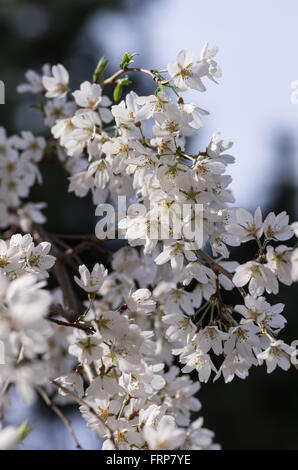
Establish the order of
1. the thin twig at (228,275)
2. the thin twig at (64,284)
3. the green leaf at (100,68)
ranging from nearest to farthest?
the thin twig at (228,275) < the green leaf at (100,68) < the thin twig at (64,284)

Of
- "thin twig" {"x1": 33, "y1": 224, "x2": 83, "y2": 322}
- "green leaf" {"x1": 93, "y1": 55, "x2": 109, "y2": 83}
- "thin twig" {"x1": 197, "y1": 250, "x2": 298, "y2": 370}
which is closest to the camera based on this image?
"thin twig" {"x1": 197, "y1": 250, "x2": 298, "y2": 370}

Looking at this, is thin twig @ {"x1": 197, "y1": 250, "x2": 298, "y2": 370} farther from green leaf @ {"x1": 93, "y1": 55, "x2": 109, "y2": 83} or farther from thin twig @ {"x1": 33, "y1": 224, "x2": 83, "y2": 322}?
green leaf @ {"x1": 93, "y1": 55, "x2": 109, "y2": 83}

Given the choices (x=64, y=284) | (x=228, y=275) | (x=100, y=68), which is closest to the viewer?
(x=228, y=275)

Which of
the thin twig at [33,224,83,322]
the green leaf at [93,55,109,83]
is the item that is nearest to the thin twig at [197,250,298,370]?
the thin twig at [33,224,83,322]

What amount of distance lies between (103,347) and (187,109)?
0.58 m

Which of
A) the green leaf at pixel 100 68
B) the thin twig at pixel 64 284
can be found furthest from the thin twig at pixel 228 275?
the green leaf at pixel 100 68

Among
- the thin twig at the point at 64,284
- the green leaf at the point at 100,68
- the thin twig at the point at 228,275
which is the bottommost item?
the thin twig at the point at 64,284

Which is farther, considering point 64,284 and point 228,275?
point 64,284

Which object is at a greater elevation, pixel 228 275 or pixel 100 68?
pixel 100 68

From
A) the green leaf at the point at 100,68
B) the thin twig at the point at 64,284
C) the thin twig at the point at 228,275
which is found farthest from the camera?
the thin twig at the point at 64,284

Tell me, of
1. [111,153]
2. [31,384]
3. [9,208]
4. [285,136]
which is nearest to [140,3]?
[285,136]

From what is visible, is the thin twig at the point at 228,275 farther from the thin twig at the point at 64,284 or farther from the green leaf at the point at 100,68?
the green leaf at the point at 100,68
